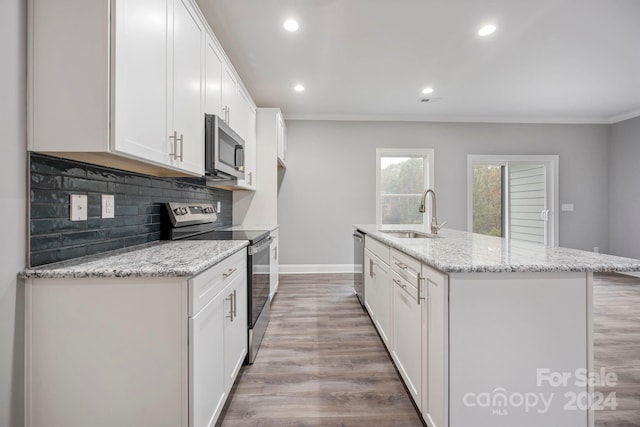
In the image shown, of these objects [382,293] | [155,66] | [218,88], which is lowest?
[382,293]

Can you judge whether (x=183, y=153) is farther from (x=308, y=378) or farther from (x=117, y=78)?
(x=308, y=378)

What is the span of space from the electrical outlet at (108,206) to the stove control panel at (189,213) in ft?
1.63

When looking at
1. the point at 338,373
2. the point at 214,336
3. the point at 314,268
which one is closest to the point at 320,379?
the point at 338,373

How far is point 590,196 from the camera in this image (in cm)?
486

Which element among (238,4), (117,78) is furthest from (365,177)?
(117,78)

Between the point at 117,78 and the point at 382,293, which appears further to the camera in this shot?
the point at 382,293

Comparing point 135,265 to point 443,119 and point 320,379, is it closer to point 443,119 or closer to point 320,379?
point 320,379

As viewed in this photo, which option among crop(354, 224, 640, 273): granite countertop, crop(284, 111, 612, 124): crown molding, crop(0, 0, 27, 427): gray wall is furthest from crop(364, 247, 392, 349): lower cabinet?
crop(284, 111, 612, 124): crown molding

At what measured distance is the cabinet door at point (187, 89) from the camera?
1.53m

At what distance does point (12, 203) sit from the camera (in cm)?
102

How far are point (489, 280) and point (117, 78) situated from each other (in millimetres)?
1651

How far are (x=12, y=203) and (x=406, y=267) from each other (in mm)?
1714

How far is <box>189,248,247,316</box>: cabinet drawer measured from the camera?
108 cm

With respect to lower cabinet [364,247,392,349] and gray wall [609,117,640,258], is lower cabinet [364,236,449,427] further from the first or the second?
gray wall [609,117,640,258]
